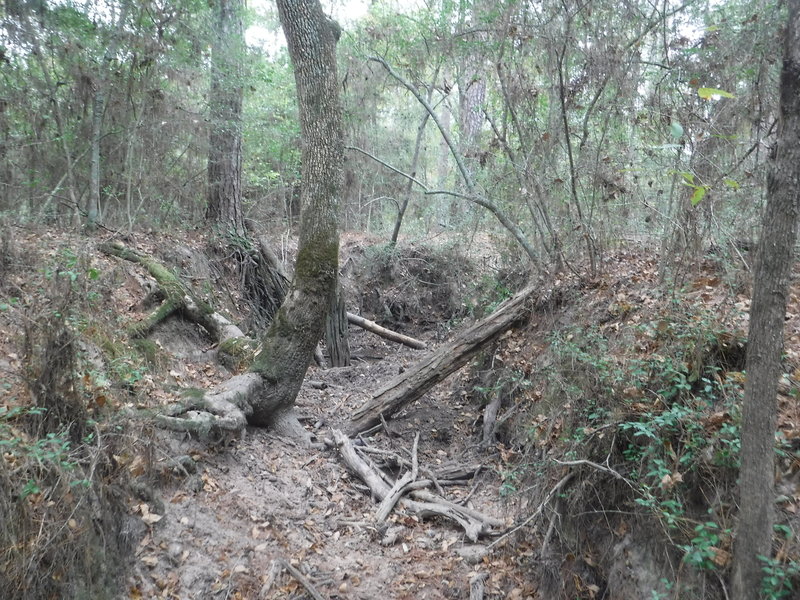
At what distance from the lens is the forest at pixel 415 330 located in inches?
130

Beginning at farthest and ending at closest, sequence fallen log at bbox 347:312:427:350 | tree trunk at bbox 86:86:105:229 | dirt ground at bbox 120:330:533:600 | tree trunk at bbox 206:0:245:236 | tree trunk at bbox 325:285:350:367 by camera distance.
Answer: fallen log at bbox 347:312:427:350
tree trunk at bbox 325:285:350:367
tree trunk at bbox 206:0:245:236
tree trunk at bbox 86:86:105:229
dirt ground at bbox 120:330:533:600

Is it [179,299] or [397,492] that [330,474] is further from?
[179,299]

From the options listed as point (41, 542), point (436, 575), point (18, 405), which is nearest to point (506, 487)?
point (436, 575)

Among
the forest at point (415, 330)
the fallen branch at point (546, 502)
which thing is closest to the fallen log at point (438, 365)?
the forest at point (415, 330)

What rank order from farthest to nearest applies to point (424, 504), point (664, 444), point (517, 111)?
point (517, 111) → point (424, 504) → point (664, 444)

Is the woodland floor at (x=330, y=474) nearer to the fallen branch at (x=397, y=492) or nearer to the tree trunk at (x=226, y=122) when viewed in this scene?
the fallen branch at (x=397, y=492)

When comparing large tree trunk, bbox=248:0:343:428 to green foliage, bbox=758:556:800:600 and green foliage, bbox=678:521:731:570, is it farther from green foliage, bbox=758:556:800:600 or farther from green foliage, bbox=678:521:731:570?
green foliage, bbox=758:556:800:600

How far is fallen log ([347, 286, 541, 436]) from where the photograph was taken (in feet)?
23.0

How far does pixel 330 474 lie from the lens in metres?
5.90

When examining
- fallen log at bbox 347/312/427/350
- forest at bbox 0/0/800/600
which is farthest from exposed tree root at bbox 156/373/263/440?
fallen log at bbox 347/312/427/350

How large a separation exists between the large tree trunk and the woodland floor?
2.61 ft

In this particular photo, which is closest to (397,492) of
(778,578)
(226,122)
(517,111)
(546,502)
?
(546,502)

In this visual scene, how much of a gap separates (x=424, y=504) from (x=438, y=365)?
7.16 feet

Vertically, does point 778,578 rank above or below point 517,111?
below
